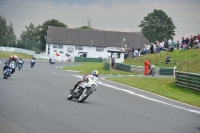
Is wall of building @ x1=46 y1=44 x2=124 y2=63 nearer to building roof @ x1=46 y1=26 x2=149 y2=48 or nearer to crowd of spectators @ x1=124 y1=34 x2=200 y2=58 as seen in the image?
building roof @ x1=46 y1=26 x2=149 y2=48

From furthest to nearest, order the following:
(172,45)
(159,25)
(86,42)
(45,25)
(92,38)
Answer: (45,25)
(159,25)
(92,38)
(86,42)
(172,45)

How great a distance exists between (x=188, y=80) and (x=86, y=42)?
82.3 metres

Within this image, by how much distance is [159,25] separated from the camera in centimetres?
13362

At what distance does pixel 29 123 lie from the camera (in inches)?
466

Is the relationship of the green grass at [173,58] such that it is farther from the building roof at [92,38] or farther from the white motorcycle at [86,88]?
the building roof at [92,38]

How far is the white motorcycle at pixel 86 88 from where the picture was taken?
1878 cm

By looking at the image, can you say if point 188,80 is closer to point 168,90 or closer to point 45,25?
point 168,90

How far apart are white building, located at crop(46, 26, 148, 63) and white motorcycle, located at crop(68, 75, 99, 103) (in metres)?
92.1

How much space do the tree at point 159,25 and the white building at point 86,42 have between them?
17.6m

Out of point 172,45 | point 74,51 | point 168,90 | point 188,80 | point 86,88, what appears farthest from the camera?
point 74,51

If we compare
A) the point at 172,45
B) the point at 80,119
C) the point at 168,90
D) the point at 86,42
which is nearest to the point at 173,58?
the point at 172,45

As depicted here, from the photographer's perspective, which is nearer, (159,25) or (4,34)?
(4,34)

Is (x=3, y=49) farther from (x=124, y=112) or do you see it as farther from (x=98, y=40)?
(x=124, y=112)

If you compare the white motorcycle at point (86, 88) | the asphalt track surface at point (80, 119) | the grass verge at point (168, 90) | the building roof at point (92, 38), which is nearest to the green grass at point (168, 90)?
the grass verge at point (168, 90)
